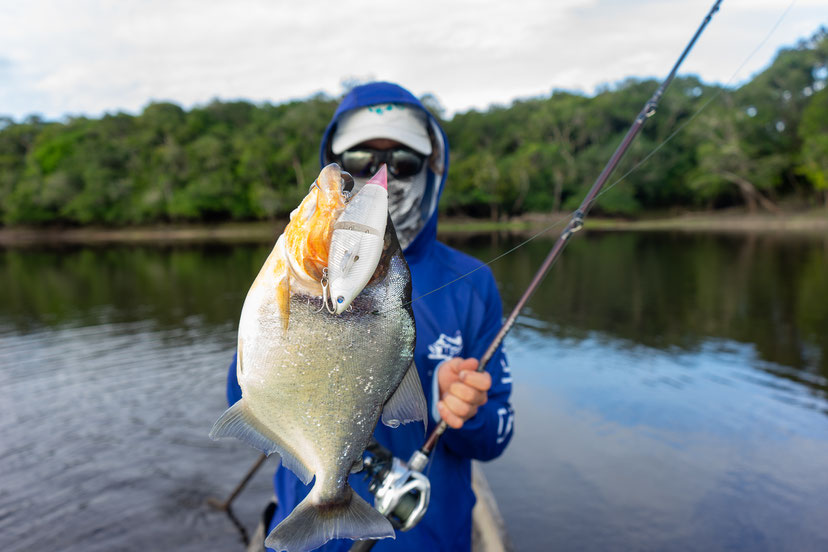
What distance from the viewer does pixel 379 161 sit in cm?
246

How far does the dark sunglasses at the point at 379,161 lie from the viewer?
2.44 m

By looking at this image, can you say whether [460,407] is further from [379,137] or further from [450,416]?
[379,137]

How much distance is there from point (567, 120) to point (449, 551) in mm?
75335

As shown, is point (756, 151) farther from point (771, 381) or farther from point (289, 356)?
point (289, 356)

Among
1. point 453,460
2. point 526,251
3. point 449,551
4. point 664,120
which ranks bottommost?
point 526,251

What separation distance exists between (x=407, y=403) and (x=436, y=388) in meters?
0.54

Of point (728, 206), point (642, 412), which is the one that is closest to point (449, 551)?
point (642, 412)

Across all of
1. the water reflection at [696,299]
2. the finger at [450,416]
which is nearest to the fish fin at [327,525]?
the finger at [450,416]

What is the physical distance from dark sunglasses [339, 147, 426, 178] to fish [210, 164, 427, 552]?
1.14m

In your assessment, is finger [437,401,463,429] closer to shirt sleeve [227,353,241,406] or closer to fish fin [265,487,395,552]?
fish fin [265,487,395,552]

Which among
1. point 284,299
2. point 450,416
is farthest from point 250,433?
point 450,416

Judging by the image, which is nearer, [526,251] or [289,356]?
[289,356]

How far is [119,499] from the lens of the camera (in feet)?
22.8

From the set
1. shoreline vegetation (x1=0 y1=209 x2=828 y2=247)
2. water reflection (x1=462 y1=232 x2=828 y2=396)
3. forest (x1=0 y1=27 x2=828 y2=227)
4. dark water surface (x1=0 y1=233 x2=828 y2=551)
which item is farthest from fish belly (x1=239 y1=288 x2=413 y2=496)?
forest (x1=0 y1=27 x2=828 y2=227)
